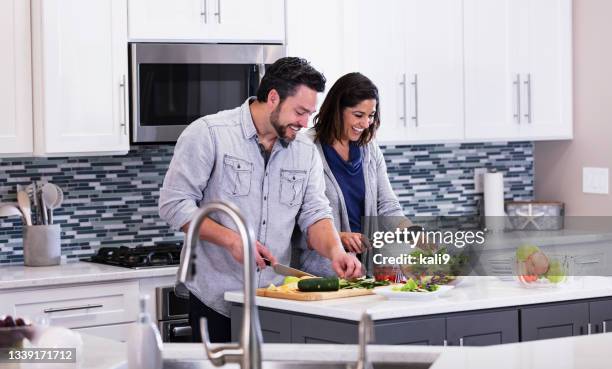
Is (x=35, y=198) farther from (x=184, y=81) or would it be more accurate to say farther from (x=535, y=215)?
(x=535, y=215)

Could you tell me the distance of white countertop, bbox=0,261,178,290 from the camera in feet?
13.7

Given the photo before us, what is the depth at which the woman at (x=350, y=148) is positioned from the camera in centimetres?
429

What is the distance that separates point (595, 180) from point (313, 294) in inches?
105

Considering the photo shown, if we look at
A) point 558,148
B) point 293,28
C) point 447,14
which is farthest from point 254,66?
point 558,148

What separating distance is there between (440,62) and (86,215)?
74.8 inches

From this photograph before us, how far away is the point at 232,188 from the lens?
3766 millimetres

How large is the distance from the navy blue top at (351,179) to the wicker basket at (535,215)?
172 centimetres

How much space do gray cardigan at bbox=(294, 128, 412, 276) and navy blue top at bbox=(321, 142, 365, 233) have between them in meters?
0.02

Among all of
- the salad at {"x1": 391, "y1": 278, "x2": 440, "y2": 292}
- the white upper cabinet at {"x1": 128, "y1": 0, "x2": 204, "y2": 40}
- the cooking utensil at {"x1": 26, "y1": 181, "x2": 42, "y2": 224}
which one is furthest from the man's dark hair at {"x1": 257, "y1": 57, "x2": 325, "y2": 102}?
the cooking utensil at {"x1": 26, "y1": 181, "x2": 42, "y2": 224}

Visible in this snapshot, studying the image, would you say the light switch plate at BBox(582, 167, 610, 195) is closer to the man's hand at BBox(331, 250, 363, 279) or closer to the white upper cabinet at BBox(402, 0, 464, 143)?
the white upper cabinet at BBox(402, 0, 464, 143)

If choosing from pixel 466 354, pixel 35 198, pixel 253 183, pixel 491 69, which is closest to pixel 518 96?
pixel 491 69

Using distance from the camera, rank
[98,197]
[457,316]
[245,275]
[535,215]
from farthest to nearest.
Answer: [535,215]
[98,197]
[457,316]
[245,275]

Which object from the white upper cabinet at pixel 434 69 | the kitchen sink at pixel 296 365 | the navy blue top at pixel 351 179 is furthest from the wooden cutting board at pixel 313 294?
the white upper cabinet at pixel 434 69

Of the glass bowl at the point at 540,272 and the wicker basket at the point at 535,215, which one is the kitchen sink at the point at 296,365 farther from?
the wicker basket at the point at 535,215
